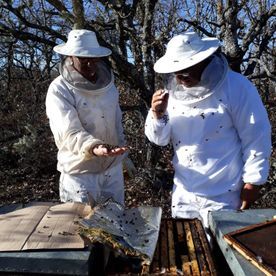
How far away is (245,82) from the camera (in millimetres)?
2053

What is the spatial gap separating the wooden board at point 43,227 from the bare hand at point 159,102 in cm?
60

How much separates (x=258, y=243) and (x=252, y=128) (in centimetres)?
74

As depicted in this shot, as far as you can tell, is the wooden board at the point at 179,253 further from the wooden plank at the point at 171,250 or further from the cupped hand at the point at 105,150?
the cupped hand at the point at 105,150

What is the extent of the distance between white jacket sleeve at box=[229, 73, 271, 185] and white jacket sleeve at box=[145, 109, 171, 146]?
327mm

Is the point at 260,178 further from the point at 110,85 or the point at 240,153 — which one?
the point at 110,85

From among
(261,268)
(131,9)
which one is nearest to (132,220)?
(261,268)

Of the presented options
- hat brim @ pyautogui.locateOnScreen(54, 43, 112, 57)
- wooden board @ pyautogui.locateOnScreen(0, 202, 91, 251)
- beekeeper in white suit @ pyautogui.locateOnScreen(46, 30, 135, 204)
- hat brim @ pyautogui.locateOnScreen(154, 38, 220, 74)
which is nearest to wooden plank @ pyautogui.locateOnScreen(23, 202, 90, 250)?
wooden board @ pyautogui.locateOnScreen(0, 202, 91, 251)

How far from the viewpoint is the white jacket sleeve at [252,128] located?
2000 millimetres

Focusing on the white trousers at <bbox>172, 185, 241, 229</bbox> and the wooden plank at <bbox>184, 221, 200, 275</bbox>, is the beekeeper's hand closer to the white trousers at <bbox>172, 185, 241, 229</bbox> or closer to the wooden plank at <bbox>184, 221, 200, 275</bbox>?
the white trousers at <bbox>172, 185, 241, 229</bbox>

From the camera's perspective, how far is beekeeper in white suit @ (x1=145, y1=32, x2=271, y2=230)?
2002 millimetres

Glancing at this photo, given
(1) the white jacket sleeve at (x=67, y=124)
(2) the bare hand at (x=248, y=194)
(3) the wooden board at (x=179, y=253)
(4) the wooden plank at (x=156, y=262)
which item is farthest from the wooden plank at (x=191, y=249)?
(1) the white jacket sleeve at (x=67, y=124)

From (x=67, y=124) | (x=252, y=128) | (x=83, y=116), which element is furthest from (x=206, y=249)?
(x=83, y=116)

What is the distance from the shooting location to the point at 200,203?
2.06 m

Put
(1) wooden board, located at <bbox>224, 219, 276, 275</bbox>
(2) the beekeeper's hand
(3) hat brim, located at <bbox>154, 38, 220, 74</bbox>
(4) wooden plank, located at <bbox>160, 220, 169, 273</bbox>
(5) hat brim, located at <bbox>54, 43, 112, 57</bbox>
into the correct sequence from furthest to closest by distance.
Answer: (2) the beekeeper's hand < (5) hat brim, located at <bbox>54, 43, 112, 57</bbox> < (3) hat brim, located at <bbox>154, 38, 220, 74</bbox> < (4) wooden plank, located at <bbox>160, 220, 169, 273</bbox> < (1) wooden board, located at <bbox>224, 219, 276, 275</bbox>
